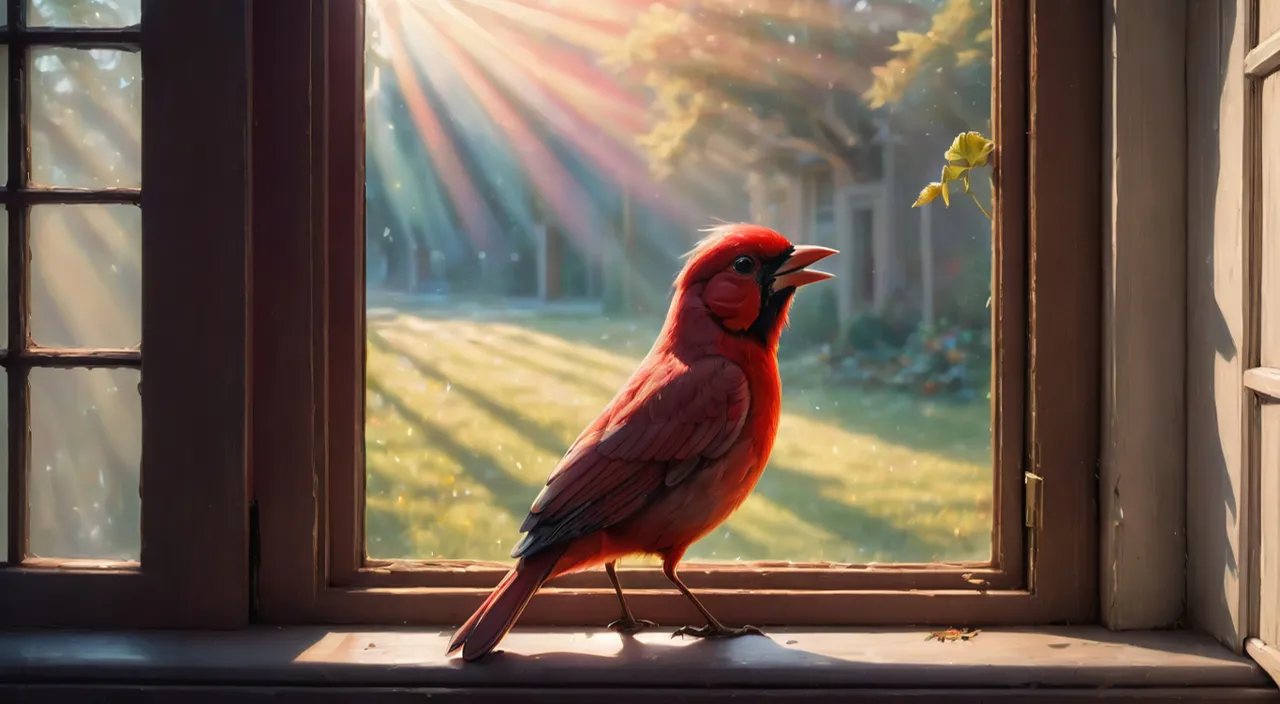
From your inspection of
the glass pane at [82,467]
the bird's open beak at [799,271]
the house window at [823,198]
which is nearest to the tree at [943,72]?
the house window at [823,198]

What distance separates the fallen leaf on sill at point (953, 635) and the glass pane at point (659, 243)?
120 millimetres

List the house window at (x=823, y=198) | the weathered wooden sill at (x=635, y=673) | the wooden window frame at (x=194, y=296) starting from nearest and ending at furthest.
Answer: the weathered wooden sill at (x=635, y=673)
the wooden window frame at (x=194, y=296)
the house window at (x=823, y=198)

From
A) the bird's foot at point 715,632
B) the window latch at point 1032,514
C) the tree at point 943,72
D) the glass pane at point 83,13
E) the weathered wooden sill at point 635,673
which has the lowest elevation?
the weathered wooden sill at point 635,673

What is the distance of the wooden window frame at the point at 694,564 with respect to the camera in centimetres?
136

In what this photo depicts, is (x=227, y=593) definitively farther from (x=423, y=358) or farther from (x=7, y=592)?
(x=423, y=358)

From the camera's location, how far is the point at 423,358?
1.47m

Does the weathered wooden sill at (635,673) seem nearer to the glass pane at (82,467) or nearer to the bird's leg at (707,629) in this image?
the bird's leg at (707,629)

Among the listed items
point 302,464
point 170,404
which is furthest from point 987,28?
point 170,404

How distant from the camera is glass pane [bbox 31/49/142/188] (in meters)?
1.38

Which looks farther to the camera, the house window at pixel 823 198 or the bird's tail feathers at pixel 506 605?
the house window at pixel 823 198

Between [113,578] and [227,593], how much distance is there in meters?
0.17

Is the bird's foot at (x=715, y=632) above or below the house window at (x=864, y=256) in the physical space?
below

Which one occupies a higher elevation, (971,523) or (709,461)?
(709,461)

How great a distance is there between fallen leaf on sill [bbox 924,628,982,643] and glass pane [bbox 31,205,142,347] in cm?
123
